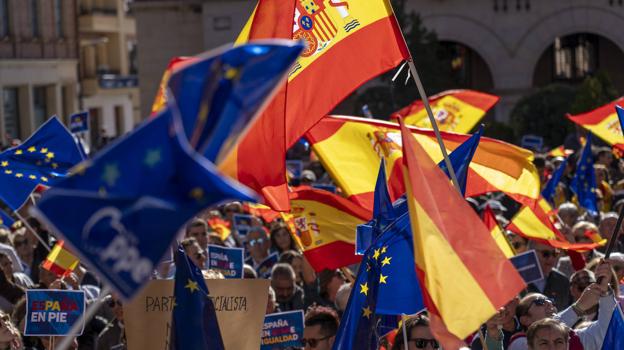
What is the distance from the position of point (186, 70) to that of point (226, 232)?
10200mm

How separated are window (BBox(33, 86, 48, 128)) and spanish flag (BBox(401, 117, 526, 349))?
42885 mm

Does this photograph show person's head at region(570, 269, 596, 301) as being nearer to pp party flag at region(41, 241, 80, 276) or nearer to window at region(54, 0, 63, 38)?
pp party flag at region(41, 241, 80, 276)

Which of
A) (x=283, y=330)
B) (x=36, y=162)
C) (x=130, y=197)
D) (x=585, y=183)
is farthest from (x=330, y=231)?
(x=585, y=183)

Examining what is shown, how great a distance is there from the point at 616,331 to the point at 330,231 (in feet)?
7.88

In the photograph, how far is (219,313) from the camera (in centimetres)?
696

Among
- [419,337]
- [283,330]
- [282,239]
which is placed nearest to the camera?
[419,337]

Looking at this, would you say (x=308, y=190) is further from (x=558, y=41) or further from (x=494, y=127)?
(x=558, y=41)

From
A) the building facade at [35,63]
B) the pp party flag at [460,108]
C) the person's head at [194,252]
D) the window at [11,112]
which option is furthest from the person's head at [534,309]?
the window at [11,112]

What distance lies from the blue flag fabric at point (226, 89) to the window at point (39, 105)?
144ft

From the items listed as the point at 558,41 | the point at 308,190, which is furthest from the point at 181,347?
the point at 558,41

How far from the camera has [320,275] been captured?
11.1 m

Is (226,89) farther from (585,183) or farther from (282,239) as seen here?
(585,183)

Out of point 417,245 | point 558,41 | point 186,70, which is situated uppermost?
point 558,41

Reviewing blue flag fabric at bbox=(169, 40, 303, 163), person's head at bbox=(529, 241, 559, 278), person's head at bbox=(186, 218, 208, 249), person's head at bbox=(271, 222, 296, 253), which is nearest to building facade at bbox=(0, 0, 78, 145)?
person's head at bbox=(271, 222, 296, 253)
